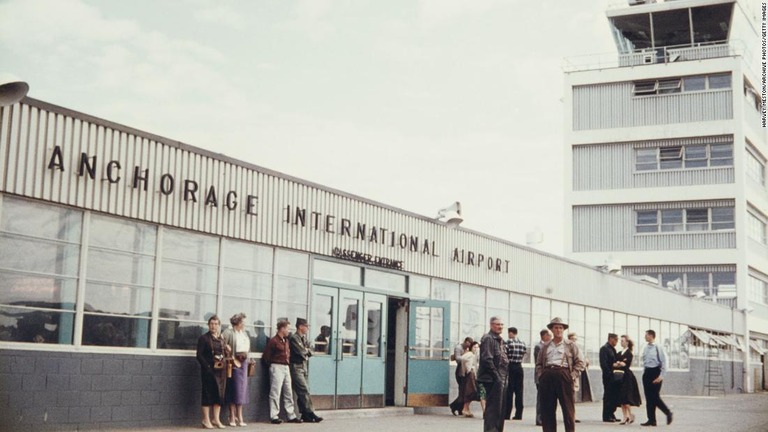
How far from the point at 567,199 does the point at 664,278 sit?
616 cm

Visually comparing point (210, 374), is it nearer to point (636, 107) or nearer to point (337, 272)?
point (337, 272)

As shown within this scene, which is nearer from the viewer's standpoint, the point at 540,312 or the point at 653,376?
the point at 653,376

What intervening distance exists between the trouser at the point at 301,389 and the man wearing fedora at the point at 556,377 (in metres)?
5.43

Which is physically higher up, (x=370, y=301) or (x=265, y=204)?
(x=265, y=204)

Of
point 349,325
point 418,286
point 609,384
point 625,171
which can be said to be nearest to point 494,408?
point 349,325

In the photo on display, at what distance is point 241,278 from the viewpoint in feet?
58.0

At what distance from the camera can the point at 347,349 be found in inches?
810

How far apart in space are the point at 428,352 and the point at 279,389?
20.8ft

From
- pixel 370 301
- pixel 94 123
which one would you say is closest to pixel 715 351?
pixel 370 301

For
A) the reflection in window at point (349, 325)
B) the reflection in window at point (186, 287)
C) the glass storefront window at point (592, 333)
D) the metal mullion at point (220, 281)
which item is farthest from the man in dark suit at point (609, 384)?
the glass storefront window at point (592, 333)

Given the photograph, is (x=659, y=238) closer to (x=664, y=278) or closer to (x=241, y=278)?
(x=664, y=278)

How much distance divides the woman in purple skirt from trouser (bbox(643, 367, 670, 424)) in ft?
28.0

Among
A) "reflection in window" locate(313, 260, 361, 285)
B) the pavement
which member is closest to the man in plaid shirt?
the pavement

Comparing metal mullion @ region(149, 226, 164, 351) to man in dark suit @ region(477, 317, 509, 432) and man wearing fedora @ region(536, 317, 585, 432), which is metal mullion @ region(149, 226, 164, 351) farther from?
man wearing fedora @ region(536, 317, 585, 432)
